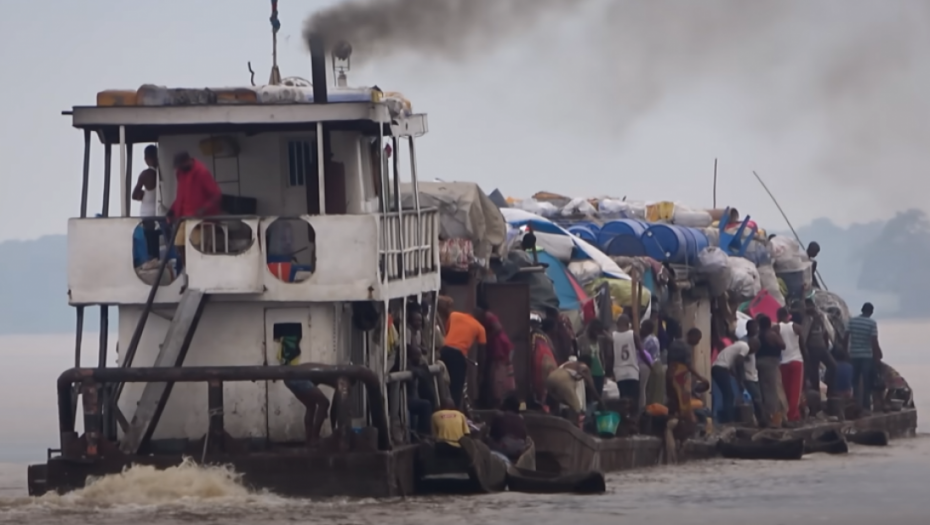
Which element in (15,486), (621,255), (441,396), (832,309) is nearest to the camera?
(441,396)

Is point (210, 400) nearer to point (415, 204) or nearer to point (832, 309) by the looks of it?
point (415, 204)

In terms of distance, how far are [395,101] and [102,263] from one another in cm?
339

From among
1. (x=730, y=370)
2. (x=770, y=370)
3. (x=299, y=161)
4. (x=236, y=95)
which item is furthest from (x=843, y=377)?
(x=236, y=95)

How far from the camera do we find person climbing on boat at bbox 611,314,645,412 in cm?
2380

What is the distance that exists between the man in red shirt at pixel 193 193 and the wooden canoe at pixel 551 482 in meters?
3.99

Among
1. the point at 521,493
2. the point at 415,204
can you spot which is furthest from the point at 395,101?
the point at 521,493

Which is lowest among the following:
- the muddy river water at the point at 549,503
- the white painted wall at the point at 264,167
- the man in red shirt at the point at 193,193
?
the muddy river water at the point at 549,503

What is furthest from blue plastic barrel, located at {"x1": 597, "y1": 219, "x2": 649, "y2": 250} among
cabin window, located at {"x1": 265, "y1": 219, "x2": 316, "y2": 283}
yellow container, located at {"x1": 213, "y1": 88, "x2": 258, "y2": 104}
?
yellow container, located at {"x1": 213, "y1": 88, "x2": 258, "y2": 104}

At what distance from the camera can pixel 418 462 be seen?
61.7 feet

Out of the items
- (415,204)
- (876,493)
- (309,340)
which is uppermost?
(415,204)

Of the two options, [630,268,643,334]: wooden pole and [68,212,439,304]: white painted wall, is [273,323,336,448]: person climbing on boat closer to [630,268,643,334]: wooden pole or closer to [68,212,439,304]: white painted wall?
[68,212,439,304]: white painted wall

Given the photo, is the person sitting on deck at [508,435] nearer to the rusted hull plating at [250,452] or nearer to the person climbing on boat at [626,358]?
the rusted hull plating at [250,452]

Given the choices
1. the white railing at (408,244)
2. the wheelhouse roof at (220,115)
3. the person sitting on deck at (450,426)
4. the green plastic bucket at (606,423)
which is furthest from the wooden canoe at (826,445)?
the wheelhouse roof at (220,115)

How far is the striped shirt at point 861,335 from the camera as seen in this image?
96.0ft
